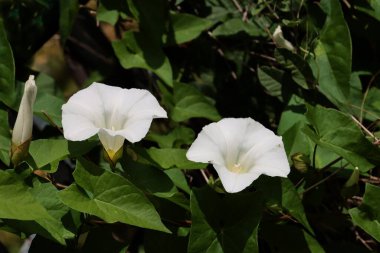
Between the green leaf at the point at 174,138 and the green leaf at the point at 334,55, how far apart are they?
368 mm

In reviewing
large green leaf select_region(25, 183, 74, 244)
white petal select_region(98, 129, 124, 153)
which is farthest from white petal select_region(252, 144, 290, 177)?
large green leaf select_region(25, 183, 74, 244)

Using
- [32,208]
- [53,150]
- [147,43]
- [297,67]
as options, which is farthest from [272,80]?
[32,208]

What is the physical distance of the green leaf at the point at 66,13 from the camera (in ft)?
4.95

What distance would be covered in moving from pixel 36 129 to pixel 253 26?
26.6 inches

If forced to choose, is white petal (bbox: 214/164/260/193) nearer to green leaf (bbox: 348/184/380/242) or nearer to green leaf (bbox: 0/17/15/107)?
green leaf (bbox: 348/184/380/242)

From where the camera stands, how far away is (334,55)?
155 cm

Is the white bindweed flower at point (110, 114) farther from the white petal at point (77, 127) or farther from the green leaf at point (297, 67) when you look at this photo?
the green leaf at point (297, 67)

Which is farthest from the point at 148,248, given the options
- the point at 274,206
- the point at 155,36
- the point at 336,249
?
the point at 155,36

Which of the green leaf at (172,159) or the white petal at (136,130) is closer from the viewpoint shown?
the white petal at (136,130)

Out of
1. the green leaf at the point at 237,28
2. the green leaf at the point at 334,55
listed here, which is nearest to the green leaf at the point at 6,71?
the green leaf at the point at 237,28

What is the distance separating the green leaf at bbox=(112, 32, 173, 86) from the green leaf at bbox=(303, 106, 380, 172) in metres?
0.43

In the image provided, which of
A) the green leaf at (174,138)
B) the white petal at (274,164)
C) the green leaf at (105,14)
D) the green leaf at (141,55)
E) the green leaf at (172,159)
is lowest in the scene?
the green leaf at (174,138)

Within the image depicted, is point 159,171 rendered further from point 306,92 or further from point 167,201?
point 306,92

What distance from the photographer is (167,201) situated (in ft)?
4.26
